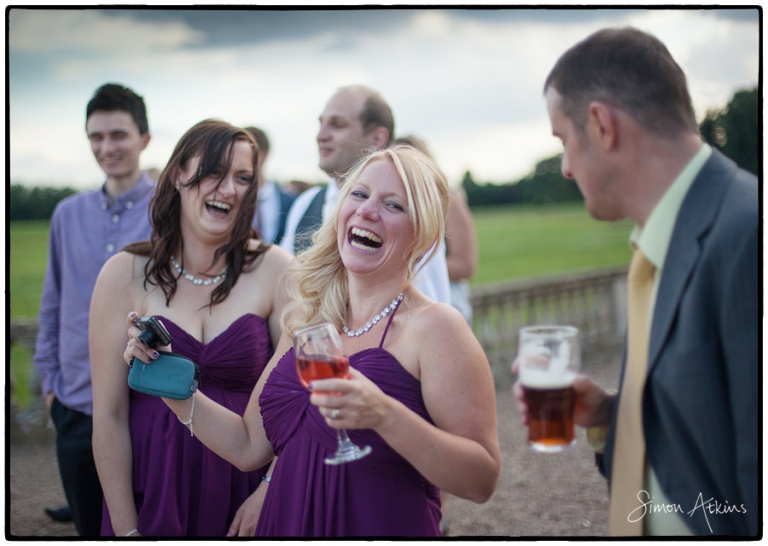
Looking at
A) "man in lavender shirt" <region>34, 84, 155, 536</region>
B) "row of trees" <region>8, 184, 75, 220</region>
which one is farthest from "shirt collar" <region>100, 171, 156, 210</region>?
"row of trees" <region>8, 184, 75, 220</region>

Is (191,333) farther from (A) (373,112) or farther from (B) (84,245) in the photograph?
(A) (373,112)

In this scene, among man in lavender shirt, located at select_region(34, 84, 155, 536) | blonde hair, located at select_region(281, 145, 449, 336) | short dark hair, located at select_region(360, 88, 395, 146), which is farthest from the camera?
short dark hair, located at select_region(360, 88, 395, 146)

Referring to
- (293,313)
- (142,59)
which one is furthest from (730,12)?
(142,59)

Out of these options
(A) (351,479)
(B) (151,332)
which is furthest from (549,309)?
(B) (151,332)

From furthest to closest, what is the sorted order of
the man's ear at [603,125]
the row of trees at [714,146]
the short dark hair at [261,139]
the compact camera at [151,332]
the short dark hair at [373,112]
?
the short dark hair at [261,139] < the short dark hair at [373,112] < the row of trees at [714,146] < the compact camera at [151,332] < the man's ear at [603,125]

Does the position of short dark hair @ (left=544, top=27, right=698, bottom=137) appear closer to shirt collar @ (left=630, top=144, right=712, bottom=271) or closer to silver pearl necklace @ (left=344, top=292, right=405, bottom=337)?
shirt collar @ (left=630, top=144, right=712, bottom=271)

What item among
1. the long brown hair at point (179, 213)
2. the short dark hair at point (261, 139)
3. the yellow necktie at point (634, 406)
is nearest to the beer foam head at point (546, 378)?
the yellow necktie at point (634, 406)

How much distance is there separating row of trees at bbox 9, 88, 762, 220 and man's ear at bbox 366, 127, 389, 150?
3.23 ft

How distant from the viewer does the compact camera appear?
7.41 feet

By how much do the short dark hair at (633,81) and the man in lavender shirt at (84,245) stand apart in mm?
2548

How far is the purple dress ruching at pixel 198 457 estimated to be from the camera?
2576 millimetres

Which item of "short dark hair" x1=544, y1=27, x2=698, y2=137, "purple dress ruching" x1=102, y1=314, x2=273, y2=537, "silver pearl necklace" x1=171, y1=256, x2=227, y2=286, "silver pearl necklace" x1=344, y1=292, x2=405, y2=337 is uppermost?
"short dark hair" x1=544, y1=27, x2=698, y2=137

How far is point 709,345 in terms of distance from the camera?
164 cm

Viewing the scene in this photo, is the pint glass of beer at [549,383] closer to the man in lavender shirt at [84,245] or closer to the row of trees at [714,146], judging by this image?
the row of trees at [714,146]
